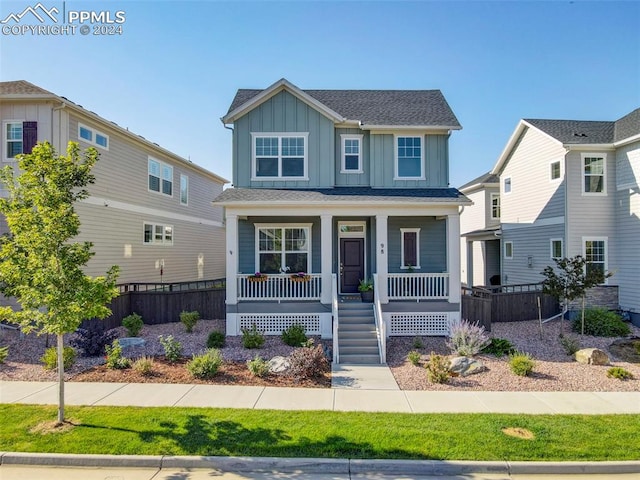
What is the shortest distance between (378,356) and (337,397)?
3.04 m

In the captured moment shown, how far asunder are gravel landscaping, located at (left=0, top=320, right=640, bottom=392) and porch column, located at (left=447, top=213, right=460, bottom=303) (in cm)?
159

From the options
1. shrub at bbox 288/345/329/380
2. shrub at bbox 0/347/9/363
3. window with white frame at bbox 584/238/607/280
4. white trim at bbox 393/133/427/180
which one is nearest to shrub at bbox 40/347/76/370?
shrub at bbox 0/347/9/363

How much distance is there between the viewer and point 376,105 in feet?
50.2

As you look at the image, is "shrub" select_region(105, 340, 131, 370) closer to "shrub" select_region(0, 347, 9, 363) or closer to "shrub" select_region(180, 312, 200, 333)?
"shrub" select_region(0, 347, 9, 363)

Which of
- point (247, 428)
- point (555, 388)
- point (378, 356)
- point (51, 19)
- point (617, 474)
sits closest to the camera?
point (617, 474)

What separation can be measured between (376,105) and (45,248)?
42.2 feet

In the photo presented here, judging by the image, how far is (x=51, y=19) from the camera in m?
Result: 11.0

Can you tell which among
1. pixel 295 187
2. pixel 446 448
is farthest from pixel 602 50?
pixel 446 448

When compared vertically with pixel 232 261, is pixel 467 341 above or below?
below

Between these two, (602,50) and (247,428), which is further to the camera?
(602,50)

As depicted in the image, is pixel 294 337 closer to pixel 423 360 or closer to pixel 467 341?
pixel 423 360

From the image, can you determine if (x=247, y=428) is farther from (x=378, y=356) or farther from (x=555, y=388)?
(x=555, y=388)

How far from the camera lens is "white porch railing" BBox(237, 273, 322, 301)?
12.5 meters

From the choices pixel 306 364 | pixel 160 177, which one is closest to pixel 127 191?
pixel 160 177
